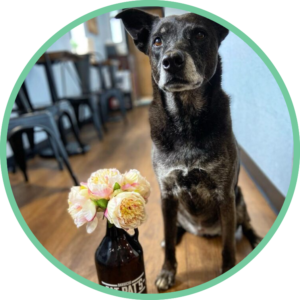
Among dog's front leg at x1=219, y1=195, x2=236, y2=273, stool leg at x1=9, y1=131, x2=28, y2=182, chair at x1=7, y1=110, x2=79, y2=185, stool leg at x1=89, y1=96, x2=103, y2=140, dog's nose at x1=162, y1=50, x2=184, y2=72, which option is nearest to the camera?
dog's nose at x1=162, y1=50, x2=184, y2=72

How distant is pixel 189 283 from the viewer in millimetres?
1017

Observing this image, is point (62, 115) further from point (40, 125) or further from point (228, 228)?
point (228, 228)

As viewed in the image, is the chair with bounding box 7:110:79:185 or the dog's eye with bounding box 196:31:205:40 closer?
the dog's eye with bounding box 196:31:205:40

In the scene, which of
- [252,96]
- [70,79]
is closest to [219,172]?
[252,96]

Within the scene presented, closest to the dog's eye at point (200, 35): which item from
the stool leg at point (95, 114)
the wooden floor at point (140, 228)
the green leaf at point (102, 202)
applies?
the wooden floor at point (140, 228)

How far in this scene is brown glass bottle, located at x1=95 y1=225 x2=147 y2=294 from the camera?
0.86 metres

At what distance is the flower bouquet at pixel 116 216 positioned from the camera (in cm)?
78

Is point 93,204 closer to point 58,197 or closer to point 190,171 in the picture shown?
point 190,171

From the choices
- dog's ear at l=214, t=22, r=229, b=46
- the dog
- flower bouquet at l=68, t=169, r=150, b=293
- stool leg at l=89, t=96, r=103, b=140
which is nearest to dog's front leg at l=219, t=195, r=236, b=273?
the dog

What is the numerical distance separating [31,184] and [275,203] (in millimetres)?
1323

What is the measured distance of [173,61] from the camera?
72cm

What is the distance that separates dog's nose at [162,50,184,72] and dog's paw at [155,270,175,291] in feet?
2.33

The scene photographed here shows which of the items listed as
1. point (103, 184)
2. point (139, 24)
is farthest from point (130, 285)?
point (139, 24)

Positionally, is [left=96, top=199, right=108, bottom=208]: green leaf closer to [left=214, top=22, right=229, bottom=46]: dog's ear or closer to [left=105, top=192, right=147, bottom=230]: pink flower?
[left=105, top=192, right=147, bottom=230]: pink flower
